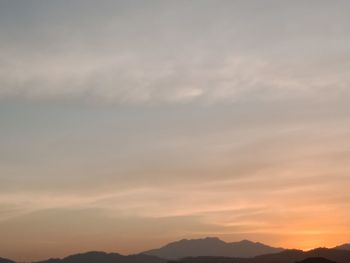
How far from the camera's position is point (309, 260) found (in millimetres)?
151000
